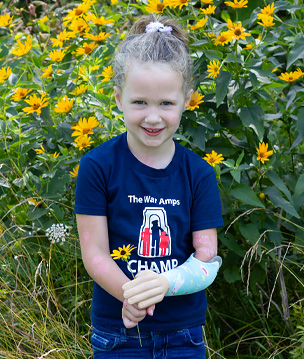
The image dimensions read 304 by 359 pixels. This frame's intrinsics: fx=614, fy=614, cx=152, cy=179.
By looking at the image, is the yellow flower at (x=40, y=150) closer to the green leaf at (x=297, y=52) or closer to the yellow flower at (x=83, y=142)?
the yellow flower at (x=83, y=142)

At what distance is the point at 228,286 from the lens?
8.26ft

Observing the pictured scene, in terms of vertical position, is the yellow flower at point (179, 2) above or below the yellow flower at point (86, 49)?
above

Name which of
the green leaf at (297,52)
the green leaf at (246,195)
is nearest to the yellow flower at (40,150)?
the green leaf at (246,195)

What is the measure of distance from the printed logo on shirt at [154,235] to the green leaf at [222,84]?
2.08 feet

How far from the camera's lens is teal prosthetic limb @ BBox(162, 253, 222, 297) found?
5.37 ft

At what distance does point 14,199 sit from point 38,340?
24.7 inches

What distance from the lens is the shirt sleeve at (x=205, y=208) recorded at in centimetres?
183

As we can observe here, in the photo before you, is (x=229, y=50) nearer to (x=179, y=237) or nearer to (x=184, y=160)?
(x=184, y=160)

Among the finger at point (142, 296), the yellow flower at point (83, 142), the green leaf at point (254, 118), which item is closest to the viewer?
the finger at point (142, 296)

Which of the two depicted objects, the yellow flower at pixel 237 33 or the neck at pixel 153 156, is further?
the yellow flower at pixel 237 33

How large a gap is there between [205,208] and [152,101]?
366 mm

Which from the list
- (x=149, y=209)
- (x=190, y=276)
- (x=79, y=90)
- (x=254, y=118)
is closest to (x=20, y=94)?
(x=79, y=90)

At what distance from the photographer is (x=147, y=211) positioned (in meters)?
1.77

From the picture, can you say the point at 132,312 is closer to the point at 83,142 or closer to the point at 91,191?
the point at 91,191
